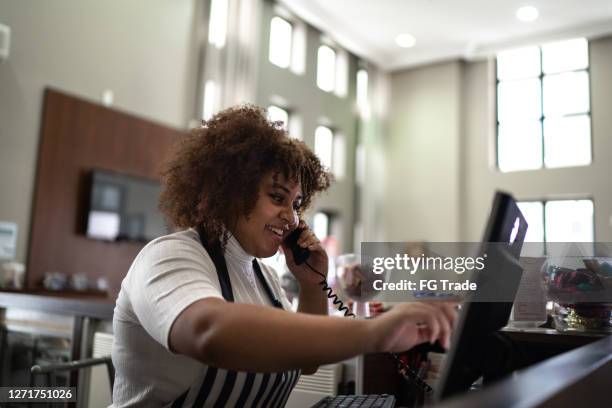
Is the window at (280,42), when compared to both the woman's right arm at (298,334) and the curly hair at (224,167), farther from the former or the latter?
the woman's right arm at (298,334)

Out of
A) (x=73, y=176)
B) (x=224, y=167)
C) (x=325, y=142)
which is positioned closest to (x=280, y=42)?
(x=325, y=142)

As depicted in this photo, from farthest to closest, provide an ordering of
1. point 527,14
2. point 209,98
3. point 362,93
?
point 362,93 → point 527,14 → point 209,98

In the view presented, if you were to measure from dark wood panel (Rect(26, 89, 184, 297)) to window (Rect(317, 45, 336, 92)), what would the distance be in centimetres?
424

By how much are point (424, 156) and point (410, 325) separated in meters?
9.85

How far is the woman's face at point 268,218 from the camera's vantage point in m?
1.34

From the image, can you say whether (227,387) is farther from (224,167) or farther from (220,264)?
(224,167)

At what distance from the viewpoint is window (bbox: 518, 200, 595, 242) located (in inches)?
353

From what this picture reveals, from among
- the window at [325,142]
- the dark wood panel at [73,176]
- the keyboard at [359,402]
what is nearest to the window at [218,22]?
the dark wood panel at [73,176]

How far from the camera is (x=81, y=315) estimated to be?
Result: 2311 mm

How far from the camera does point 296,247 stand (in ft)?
5.09

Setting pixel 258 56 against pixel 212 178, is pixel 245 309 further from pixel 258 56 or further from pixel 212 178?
pixel 258 56

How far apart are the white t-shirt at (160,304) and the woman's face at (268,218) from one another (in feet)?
0.12

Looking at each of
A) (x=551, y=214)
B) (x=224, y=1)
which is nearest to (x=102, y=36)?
(x=224, y=1)

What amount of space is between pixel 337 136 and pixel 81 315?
7.82 meters
